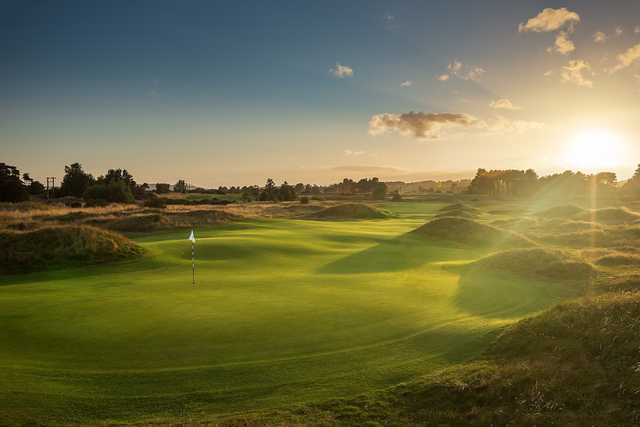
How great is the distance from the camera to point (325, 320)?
13578 millimetres

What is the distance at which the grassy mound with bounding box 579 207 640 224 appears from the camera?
55562mm

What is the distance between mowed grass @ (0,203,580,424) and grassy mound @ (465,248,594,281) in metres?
3.91

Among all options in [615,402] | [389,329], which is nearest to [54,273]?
[389,329]

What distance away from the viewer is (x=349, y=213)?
78.9m

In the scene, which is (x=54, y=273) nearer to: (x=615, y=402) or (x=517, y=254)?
(x=615, y=402)

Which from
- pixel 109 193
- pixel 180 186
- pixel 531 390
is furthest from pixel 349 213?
pixel 180 186

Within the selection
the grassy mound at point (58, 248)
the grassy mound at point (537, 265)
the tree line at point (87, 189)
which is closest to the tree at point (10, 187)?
the tree line at point (87, 189)

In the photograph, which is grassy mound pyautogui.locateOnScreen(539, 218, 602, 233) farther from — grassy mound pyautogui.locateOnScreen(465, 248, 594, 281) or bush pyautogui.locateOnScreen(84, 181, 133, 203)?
bush pyautogui.locateOnScreen(84, 181, 133, 203)

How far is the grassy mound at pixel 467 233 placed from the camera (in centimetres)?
4147

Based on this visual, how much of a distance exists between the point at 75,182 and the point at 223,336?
113369 millimetres

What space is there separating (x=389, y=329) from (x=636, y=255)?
25268mm

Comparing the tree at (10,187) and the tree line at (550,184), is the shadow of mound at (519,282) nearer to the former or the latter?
the tree at (10,187)

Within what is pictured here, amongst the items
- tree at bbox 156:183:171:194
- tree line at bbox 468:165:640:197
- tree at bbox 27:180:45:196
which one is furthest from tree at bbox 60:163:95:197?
tree line at bbox 468:165:640:197

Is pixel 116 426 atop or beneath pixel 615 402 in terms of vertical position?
beneath
